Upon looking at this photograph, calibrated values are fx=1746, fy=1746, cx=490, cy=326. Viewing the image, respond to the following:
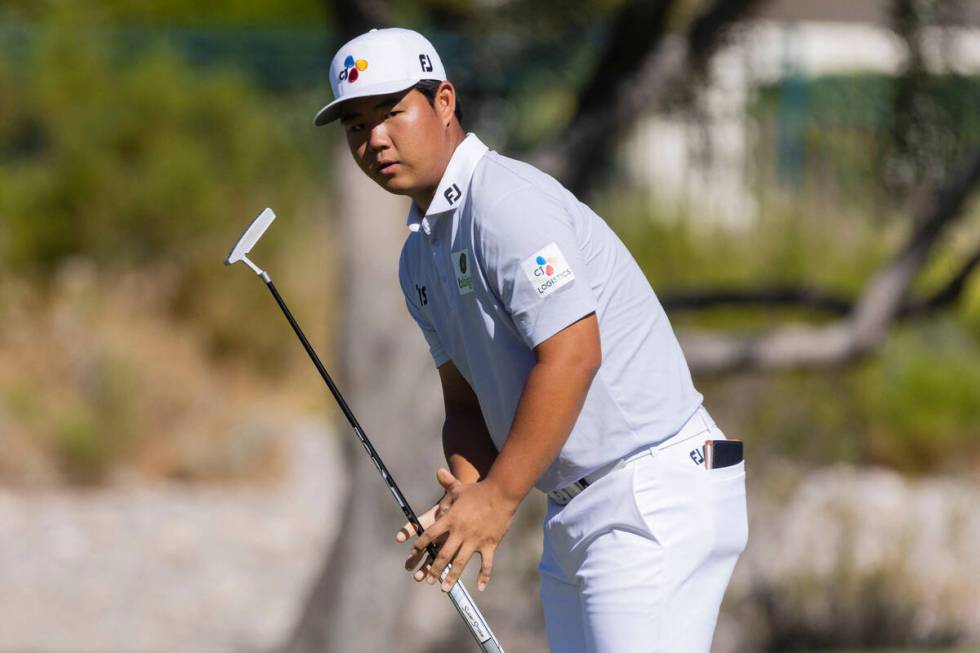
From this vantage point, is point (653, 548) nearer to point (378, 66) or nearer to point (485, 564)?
point (485, 564)

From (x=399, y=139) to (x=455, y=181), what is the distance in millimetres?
137

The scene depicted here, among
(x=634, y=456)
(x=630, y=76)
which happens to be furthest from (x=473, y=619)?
(x=630, y=76)

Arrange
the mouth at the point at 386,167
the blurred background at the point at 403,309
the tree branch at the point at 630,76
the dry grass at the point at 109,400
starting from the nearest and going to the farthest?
the mouth at the point at 386,167
the tree branch at the point at 630,76
the blurred background at the point at 403,309
the dry grass at the point at 109,400

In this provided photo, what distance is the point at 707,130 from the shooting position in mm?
7461

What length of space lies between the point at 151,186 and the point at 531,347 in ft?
30.5

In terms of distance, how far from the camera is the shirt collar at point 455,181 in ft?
10.8

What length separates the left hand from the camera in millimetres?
3154

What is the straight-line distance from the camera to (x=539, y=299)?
311 cm

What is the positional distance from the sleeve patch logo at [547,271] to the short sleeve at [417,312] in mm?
A: 535

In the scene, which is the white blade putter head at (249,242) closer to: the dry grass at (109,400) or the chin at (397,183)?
the chin at (397,183)

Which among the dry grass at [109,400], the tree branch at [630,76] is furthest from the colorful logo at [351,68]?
the dry grass at [109,400]

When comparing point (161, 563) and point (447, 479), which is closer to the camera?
point (447, 479)

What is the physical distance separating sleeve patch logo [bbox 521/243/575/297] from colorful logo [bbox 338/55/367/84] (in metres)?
0.51

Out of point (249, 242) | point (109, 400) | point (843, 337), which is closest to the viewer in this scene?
point (249, 242)
